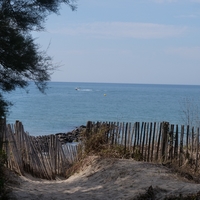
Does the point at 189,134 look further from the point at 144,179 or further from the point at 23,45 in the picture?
the point at 23,45

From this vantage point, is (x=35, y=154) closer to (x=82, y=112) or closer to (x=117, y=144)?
(x=117, y=144)

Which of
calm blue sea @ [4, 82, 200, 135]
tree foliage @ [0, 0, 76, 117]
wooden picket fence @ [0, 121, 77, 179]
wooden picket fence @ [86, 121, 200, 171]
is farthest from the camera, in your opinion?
calm blue sea @ [4, 82, 200, 135]

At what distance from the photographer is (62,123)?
39.7 metres

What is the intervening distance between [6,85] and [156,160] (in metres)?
4.77

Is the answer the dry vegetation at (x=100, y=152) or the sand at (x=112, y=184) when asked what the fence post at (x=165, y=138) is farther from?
the sand at (x=112, y=184)

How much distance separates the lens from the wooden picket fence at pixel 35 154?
10742 mm

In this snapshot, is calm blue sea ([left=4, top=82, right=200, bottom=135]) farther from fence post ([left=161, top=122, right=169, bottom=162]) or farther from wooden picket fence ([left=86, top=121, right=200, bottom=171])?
fence post ([left=161, top=122, right=169, bottom=162])

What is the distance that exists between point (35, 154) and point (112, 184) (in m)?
3.15

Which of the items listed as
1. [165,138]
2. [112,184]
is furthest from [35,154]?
[165,138]

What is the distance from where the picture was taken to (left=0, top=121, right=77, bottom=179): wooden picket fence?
35.2ft

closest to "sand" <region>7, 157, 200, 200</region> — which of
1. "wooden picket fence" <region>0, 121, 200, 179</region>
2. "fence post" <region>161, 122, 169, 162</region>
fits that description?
"wooden picket fence" <region>0, 121, 200, 179</region>

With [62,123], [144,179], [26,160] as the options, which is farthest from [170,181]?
[62,123]

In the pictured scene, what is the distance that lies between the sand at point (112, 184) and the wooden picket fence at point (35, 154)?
1.68 ft

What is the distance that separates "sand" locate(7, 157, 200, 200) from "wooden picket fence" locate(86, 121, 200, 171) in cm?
83
